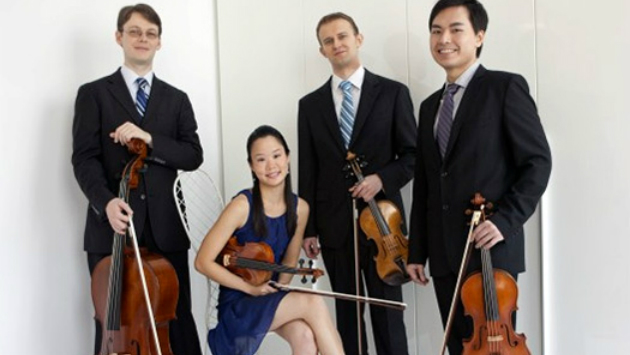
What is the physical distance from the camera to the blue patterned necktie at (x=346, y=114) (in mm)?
2980

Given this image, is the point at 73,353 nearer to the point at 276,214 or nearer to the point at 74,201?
the point at 74,201

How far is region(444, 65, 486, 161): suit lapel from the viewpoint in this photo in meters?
2.30

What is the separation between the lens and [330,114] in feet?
9.90

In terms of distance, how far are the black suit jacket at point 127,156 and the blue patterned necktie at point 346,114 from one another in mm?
609

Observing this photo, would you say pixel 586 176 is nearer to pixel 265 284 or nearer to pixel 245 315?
pixel 265 284

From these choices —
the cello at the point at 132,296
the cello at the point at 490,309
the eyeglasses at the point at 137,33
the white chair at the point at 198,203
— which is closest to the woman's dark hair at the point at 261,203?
the cello at the point at 132,296

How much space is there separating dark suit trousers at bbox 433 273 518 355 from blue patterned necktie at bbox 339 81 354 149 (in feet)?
2.60

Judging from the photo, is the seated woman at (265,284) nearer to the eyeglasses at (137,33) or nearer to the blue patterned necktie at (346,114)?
the blue patterned necktie at (346,114)

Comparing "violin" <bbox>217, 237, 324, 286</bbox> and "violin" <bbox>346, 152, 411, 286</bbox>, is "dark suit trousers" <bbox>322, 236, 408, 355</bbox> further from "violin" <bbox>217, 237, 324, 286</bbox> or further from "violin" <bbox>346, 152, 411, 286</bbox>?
"violin" <bbox>217, 237, 324, 286</bbox>

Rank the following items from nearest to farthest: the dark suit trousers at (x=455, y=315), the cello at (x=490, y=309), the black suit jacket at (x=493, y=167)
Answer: the cello at (x=490, y=309)
the black suit jacket at (x=493, y=167)
the dark suit trousers at (x=455, y=315)

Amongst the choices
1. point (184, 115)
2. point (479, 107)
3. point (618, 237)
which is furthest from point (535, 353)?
point (184, 115)

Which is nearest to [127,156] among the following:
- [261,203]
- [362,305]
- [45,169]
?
[45,169]

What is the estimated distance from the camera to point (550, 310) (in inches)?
112

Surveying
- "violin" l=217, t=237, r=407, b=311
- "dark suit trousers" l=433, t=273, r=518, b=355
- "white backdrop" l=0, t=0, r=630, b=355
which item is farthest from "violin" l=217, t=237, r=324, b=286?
"white backdrop" l=0, t=0, r=630, b=355
